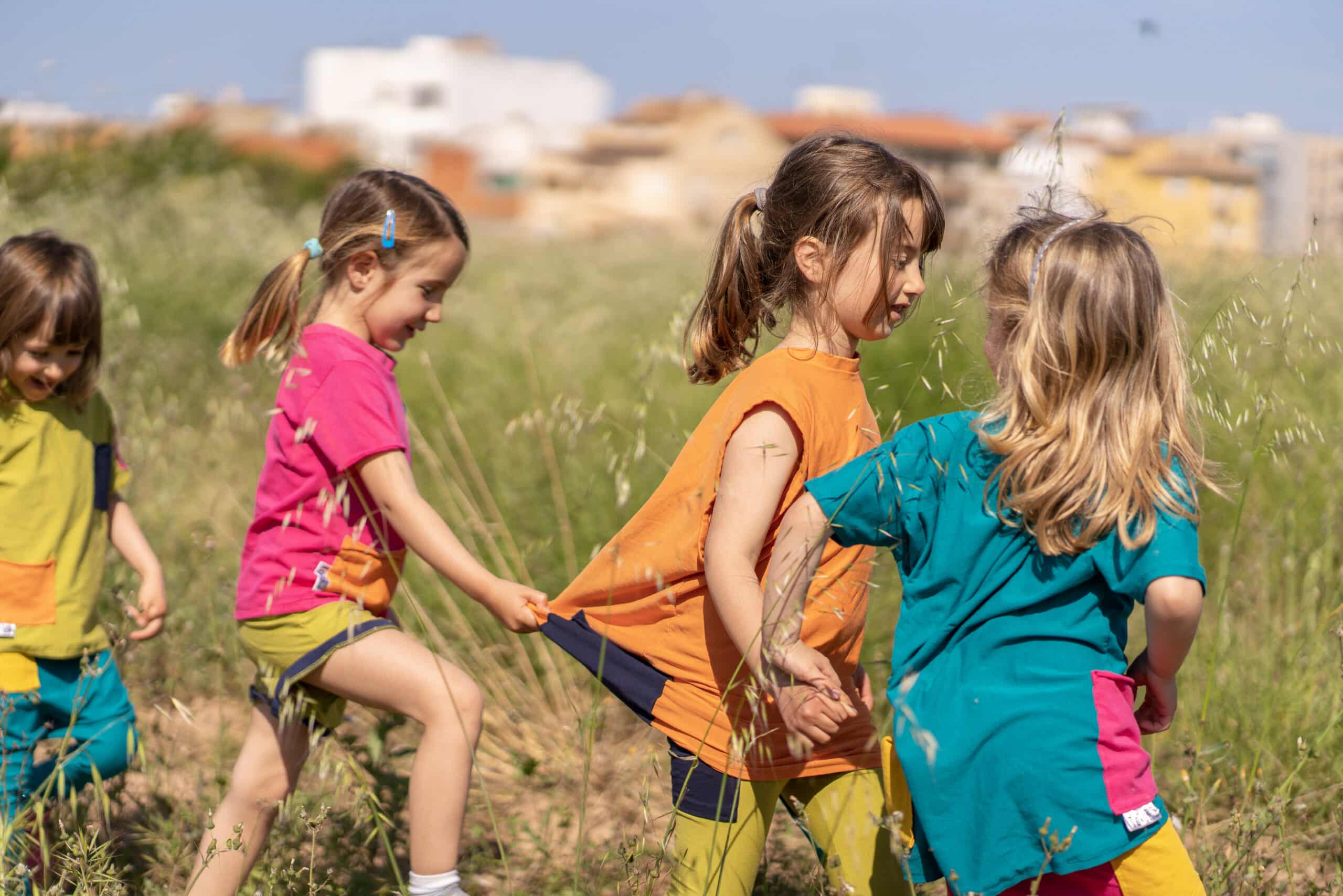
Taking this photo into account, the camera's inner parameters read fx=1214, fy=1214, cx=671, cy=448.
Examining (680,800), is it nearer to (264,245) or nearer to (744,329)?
(744,329)

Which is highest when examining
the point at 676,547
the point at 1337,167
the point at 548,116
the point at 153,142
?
the point at 548,116

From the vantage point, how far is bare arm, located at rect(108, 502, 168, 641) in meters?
2.32

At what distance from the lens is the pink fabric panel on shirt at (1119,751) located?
1534 mm

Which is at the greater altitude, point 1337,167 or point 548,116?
point 548,116

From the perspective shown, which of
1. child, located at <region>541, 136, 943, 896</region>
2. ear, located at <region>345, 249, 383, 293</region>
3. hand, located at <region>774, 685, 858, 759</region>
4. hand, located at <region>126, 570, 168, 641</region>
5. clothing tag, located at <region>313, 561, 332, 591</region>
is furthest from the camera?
hand, located at <region>126, 570, 168, 641</region>

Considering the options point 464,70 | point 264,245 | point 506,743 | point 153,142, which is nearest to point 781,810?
point 506,743

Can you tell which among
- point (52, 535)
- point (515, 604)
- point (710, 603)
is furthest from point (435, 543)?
point (52, 535)

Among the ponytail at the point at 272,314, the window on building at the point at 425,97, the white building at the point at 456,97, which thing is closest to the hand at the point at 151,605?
the ponytail at the point at 272,314

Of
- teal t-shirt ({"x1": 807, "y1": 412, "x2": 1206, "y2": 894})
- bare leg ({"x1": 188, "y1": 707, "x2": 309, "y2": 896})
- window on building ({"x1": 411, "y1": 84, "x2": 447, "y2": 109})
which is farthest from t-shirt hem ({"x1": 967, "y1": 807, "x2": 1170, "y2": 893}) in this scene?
window on building ({"x1": 411, "y1": 84, "x2": 447, "y2": 109})

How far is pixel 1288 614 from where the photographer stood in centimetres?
303

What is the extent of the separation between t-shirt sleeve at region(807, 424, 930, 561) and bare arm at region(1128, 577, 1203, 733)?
0.31 meters

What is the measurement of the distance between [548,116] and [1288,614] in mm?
86087

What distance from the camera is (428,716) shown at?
197cm

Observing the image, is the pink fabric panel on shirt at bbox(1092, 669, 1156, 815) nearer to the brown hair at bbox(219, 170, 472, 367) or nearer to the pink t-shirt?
the pink t-shirt
